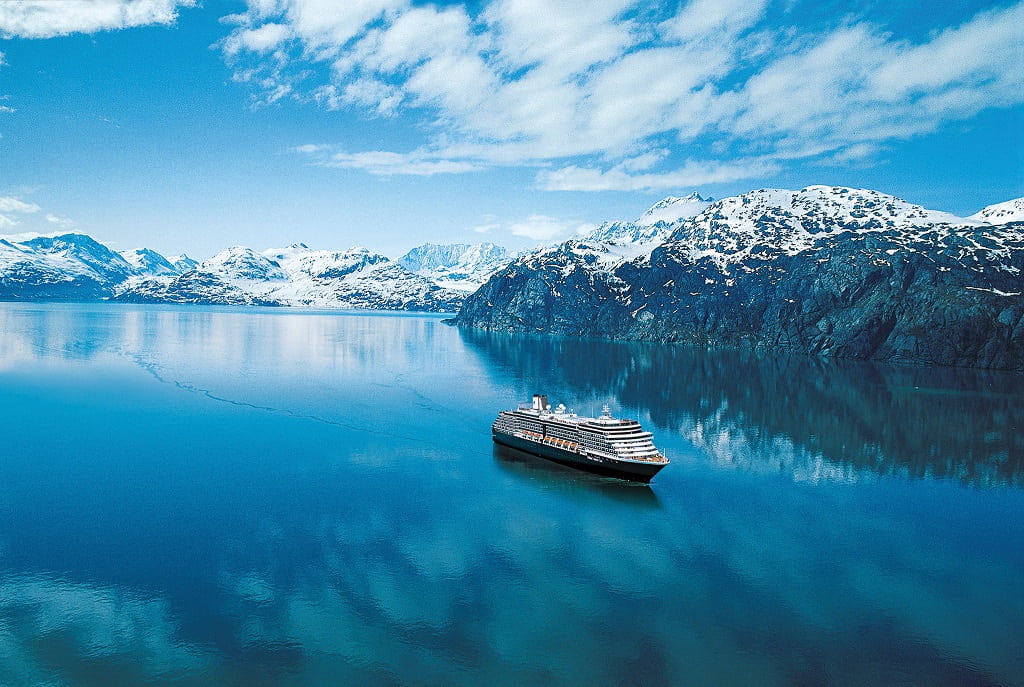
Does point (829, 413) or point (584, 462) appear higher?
point (829, 413)

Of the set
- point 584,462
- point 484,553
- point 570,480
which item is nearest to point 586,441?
point 584,462

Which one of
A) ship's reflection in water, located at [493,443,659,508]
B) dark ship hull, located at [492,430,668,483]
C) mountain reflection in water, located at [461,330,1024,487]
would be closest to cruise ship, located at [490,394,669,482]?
dark ship hull, located at [492,430,668,483]

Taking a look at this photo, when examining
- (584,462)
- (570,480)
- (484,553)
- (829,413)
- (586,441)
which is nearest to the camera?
(484,553)

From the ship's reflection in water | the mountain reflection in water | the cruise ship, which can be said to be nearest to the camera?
the ship's reflection in water

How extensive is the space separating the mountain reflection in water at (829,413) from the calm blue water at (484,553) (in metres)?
1.04

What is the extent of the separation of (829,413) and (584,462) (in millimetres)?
67337

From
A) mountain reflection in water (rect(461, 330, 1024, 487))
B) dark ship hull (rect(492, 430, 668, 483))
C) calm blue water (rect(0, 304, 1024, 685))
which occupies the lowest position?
calm blue water (rect(0, 304, 1024, 685))

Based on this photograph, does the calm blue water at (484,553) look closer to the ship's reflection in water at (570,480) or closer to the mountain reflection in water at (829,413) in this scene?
the ship's reflection in water at (570,480)

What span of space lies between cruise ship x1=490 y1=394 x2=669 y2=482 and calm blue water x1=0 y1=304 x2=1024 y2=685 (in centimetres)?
297

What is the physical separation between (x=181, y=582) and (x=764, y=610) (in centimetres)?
4155

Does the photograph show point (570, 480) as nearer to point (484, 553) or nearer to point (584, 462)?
point (584, 462)

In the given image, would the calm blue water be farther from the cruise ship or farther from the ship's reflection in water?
the cruise ship

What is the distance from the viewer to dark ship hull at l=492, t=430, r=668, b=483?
2862 inches

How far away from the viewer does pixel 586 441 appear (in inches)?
3108
